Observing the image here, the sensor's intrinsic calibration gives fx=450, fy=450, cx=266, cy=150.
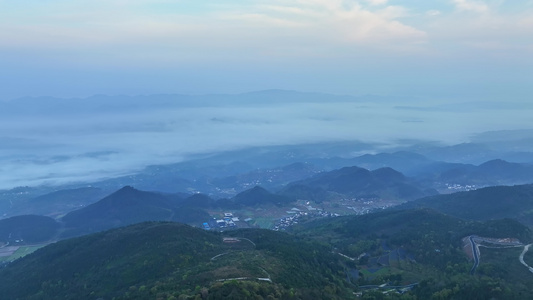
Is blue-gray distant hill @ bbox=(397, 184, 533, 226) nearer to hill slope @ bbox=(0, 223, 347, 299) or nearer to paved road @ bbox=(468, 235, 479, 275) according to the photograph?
paved road @ bbox=(468, 235, 479, 275)

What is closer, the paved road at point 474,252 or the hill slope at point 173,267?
the hill slope at point 173,267

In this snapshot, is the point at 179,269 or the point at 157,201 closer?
the point at 179,269

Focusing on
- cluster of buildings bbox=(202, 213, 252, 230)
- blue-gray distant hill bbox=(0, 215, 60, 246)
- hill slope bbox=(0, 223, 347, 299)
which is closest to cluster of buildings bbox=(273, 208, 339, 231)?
cluster of buildings bbox=(202, 213, 252, 230)

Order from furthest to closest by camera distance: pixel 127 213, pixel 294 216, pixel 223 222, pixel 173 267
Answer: pixel 294 216 < pixel 127 213 < pixel 223 222 < pixel 173 267

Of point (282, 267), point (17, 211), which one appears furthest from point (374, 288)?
point (17, 211)

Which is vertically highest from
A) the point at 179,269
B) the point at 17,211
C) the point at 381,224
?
the point at 179,269

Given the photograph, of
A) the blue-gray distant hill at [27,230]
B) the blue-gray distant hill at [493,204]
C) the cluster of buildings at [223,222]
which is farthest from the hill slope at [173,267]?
the blue-gray distant hill at [493,204]

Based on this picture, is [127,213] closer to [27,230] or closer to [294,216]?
[27,230]

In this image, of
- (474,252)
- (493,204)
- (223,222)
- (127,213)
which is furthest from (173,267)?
(493,204)

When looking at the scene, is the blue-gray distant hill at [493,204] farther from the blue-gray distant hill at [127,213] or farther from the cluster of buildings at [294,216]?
the blue-gray distant hill at [127,213]

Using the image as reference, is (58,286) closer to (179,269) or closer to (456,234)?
(179,269)

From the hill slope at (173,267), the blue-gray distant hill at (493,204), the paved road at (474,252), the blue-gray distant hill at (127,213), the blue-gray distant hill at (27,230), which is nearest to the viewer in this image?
the hill slope at (173,267)
